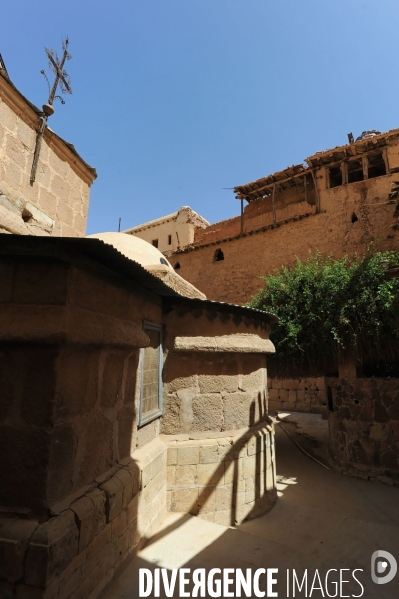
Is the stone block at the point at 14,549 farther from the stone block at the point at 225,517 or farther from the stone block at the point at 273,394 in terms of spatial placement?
the stone block at the point at 273,394

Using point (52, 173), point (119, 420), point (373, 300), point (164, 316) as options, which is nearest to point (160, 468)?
point (119, 420)

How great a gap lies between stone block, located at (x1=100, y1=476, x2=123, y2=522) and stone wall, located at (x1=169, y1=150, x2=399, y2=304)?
14102mm

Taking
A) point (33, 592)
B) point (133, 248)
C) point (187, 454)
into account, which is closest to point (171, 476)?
point (187, 454)

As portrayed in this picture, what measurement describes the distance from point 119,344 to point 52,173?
288 cm

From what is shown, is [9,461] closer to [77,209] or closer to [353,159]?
[77,209]

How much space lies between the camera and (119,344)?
287 cm

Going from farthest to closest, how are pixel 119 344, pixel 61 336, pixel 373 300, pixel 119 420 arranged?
pixel 373 300, pixel 119 420, pixel 119 344, pixel 61 336

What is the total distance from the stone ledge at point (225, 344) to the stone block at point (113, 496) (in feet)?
6.28

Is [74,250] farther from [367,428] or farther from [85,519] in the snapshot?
[367,428]

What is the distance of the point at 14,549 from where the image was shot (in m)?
1.93

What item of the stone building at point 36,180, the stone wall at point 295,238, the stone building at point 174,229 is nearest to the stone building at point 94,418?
the stone building at point 36,180

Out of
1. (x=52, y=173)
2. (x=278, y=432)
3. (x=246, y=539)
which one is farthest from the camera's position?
(x=278, y=432)

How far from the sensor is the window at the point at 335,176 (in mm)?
17150

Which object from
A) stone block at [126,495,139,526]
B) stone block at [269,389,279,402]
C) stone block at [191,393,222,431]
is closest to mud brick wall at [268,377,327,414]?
stone block at [269,389,279,402]
